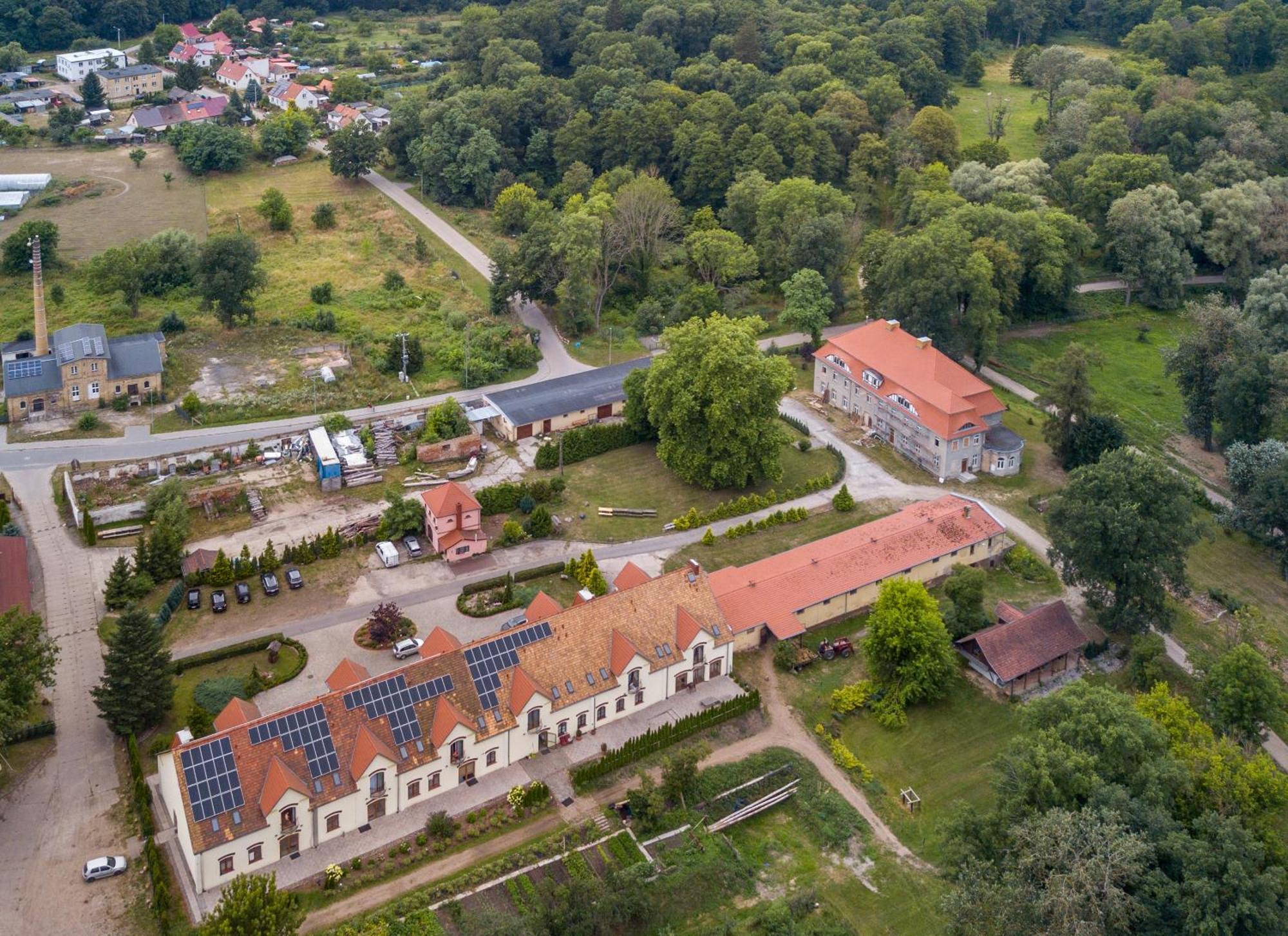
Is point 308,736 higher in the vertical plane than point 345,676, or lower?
higher

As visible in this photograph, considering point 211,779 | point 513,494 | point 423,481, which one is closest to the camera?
point 211,779

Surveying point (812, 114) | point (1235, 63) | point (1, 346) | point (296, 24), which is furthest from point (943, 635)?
point (296, 24)

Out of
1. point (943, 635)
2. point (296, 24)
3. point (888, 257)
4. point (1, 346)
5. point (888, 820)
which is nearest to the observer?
point (888, 820)

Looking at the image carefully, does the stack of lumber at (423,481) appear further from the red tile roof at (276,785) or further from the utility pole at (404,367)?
the red tile roof at (276,785)

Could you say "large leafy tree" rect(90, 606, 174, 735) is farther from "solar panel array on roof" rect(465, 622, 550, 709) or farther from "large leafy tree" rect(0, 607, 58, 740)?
"solar panel array on roof" rect(465, 622, 550, 709)

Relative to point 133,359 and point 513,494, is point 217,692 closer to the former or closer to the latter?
point 513,494

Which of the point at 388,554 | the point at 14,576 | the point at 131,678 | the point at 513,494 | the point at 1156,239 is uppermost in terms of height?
the point at 1156,239

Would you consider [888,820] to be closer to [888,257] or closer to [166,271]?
[888,257]

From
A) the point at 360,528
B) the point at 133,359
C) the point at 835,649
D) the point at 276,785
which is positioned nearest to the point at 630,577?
the point at 835,649
